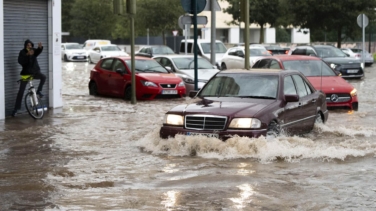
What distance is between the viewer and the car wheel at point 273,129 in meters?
12.7

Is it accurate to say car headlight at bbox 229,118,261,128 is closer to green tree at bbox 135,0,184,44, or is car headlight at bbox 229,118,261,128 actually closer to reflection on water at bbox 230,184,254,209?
reflection on water at bbox 230,184,254,209

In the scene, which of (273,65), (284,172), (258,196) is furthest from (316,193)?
(273,65)

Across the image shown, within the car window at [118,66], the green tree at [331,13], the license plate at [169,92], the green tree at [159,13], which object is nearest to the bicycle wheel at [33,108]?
the license plate at [169,92]

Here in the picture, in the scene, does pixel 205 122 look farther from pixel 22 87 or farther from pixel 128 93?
pixel 128 93

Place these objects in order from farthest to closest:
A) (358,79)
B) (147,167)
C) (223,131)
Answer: (358,79)
(223,131)
(147,167)

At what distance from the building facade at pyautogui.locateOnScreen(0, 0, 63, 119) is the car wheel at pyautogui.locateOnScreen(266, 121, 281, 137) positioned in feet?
24.2

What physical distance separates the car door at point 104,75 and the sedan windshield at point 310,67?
19.5ft

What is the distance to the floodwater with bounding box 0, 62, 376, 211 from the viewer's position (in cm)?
891

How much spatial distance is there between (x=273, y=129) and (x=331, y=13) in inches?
1674

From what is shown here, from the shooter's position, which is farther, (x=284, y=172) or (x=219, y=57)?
(x=219, y=57)

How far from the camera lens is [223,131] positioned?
12156 millimetres

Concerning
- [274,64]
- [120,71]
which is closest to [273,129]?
[274,64]

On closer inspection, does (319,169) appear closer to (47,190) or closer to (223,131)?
(223,131)

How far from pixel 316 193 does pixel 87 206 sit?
8.59 feet
